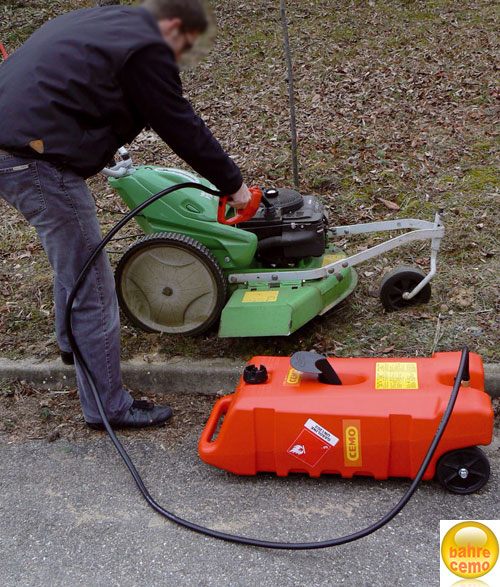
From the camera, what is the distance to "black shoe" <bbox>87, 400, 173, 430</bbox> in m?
2.92

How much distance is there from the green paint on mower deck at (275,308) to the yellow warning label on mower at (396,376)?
0.60 meters

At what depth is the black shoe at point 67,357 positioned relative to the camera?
330 centimetres

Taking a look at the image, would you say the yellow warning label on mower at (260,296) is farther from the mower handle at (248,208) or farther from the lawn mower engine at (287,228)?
the mower handle at (248,208)

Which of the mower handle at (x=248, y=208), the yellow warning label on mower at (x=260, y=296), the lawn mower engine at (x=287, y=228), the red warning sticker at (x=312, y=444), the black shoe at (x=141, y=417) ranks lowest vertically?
the black shoe at (x=141, y=417)

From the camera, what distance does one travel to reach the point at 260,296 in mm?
3193

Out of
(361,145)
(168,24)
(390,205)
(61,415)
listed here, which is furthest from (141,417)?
(361,145)

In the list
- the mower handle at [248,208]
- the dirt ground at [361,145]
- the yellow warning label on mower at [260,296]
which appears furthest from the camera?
the dirt ground at [361,145]

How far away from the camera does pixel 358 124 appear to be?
6051mm

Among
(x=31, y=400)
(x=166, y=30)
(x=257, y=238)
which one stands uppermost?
(x=166, y=30)

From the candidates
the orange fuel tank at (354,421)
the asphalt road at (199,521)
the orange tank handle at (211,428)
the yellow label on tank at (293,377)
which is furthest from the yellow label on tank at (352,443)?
the orange tank handle at (211,428)

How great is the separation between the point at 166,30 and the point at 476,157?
4000mm

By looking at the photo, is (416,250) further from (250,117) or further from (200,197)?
(250,117)

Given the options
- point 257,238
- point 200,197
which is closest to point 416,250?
point 257,238

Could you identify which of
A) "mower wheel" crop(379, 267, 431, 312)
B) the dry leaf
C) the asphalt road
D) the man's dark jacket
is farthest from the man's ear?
the dry leaf
